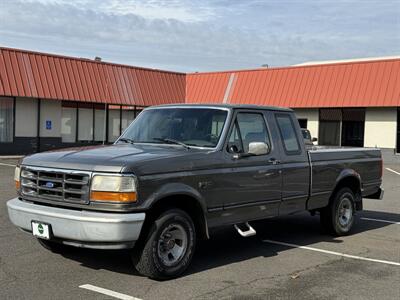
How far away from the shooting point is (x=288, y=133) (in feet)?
25.5

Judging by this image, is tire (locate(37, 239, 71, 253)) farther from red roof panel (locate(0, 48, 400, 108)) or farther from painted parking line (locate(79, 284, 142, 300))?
red roof panel (locate(0, 48, 400, 108))

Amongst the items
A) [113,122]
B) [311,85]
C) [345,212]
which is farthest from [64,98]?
[345,212]

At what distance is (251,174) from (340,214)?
2659mm

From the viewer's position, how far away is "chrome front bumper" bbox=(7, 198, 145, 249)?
536 centimetres

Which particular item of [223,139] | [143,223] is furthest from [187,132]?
[143,223]

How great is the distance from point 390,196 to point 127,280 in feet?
34.3

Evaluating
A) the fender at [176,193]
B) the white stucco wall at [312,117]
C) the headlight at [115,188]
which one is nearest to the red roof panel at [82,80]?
A: the white stucco wall at [312,117]

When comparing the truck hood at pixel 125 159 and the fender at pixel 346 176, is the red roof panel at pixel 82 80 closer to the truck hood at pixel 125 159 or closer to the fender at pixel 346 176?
the fender at pixel 346 176

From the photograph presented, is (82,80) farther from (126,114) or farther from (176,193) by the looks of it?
(176,193)

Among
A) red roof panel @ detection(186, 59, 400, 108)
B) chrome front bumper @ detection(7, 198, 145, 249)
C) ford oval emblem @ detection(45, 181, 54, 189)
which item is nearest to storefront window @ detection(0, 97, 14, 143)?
red roof panel @ detection(186, 59, 400, 108)

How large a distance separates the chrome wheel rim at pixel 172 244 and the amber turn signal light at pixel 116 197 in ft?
1.99

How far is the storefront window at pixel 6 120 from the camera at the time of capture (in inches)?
1026

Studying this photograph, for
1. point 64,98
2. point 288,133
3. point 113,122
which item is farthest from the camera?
point 113,122

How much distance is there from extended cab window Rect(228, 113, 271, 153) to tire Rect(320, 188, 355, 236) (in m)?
2.02
